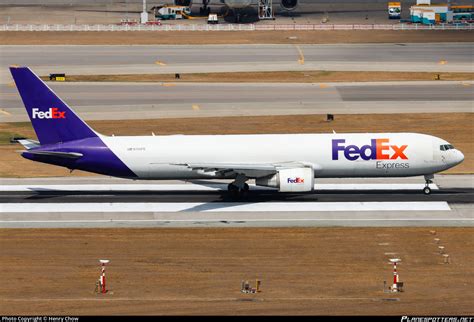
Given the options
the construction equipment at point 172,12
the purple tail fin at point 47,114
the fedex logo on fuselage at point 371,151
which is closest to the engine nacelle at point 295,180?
the fedex logo on fuselage at point 371,151

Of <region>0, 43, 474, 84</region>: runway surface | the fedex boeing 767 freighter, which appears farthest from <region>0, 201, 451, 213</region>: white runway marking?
<region>0, 43, 474, 84</region>: runway surface

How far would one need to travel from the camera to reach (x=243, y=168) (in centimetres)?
6272

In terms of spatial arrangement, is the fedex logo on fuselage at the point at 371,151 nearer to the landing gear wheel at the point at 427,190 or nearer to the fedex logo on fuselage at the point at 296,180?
the fedex logo on fuselage at the point at 296,180

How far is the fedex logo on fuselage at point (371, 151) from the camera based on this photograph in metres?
63.5

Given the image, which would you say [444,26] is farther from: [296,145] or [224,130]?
[296,145]

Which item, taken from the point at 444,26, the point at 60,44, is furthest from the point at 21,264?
the point at 444,26

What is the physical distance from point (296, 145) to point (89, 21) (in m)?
108

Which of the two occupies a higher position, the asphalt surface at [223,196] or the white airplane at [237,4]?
the white airplane at [237,4]

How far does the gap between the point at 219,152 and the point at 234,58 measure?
63.8 meters

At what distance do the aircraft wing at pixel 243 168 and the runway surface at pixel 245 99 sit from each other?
29.9 m

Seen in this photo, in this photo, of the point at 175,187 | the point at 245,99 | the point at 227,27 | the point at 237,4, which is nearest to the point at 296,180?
the point at 175,187

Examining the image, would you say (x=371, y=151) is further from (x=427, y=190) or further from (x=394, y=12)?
(x=394, y=12)

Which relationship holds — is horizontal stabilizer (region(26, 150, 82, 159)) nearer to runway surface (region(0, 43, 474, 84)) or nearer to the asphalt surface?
the asphalt surface

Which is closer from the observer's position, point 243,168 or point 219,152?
point 243,168
